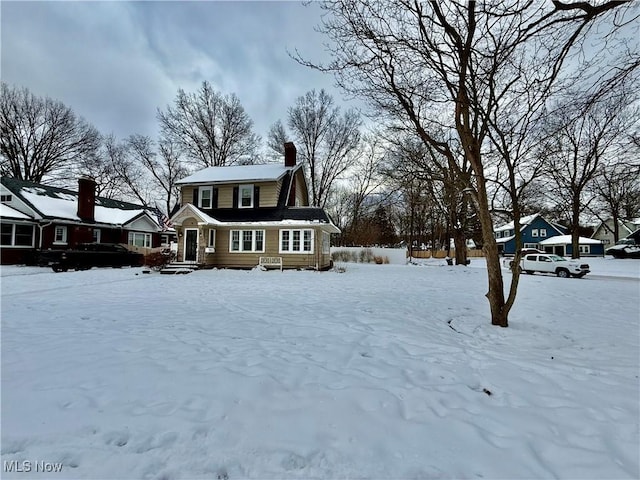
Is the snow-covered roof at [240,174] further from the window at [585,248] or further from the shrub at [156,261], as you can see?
the window at [585,248]

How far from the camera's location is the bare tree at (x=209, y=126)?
2839 centimetres

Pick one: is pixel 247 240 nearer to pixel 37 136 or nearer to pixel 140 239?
pixel 140 239

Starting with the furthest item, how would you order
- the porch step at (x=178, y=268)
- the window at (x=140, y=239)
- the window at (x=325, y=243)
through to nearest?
1. the window at (x=140, y=239)
2. the window at (x=325, y=243)
3. the porch step at (x=178, y=268)

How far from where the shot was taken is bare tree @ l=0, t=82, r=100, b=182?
83.0 feet

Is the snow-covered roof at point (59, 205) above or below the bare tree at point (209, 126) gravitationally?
below

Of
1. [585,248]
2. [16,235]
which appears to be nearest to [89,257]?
[16,235]

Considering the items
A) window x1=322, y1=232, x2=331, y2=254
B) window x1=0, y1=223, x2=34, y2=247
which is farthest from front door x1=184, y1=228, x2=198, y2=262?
window x1=0, y1=223, x2=34, y2=247

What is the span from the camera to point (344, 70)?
691 centimetres

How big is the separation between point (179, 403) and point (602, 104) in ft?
28.5

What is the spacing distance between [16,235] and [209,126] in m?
17.3

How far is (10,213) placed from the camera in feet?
59.5

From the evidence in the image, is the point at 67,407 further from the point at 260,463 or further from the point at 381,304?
the point at 381,304

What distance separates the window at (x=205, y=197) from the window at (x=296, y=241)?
20.2ft

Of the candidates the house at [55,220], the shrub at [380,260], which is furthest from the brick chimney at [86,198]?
the shrub at [380,260]
